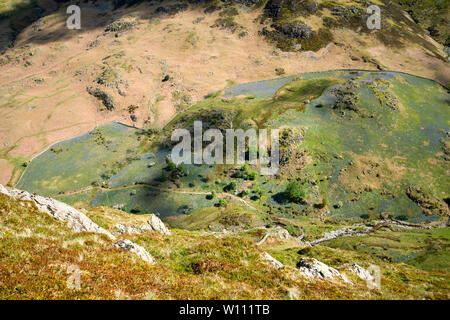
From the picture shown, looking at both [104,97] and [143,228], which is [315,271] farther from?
[104,97]

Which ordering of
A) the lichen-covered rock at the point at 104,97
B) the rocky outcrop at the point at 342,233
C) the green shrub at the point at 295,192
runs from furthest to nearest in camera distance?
the lichen-covered rock at the point at 104,97 → the green shrub at the point at 295,192 → the rocky outcrop at the point at 342,233

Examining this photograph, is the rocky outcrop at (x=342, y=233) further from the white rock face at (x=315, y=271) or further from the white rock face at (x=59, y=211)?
the white rock face at (x=59, y=211)

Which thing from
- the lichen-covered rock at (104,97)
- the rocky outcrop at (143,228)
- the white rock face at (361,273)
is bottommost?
the lichen-covered rock at (104,97)

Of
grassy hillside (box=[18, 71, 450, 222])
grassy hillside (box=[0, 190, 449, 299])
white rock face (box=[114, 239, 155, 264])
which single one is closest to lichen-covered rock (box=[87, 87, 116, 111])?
grassy hillside (box=[18, 71, 450, 222])

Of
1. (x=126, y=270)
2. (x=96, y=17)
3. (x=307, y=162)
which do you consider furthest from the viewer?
(x=96, y=17)

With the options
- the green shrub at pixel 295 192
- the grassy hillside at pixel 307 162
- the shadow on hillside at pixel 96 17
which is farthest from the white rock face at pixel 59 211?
the shadow on hillside at pixel 96 17

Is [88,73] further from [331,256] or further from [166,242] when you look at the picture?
[331,256]

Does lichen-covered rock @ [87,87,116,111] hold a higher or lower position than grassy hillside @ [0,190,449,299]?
lower

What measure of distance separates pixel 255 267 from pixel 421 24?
22362 centimetres

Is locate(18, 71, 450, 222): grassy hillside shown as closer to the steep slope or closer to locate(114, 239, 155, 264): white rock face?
the steep slope

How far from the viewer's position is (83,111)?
348 feet

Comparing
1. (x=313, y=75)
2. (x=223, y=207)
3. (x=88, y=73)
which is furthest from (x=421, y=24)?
(x=88, y=73)

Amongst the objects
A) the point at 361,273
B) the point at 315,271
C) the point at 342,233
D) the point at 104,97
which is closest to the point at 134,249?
the point at 315,271
